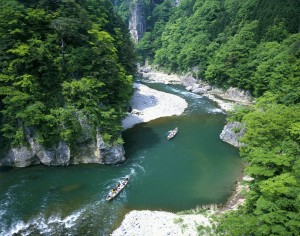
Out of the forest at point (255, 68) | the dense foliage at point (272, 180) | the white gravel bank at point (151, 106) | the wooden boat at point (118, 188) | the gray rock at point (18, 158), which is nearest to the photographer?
the dense foliage at point (272, 180)

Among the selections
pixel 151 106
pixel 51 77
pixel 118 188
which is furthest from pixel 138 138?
pixel 51 77

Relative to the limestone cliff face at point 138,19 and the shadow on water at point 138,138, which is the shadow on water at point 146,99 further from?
the limestone cliff face at point 138,19

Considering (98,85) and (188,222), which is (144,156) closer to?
(98,85)

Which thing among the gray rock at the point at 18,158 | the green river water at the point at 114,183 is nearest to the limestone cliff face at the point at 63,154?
the gray rock at the point at 18,158

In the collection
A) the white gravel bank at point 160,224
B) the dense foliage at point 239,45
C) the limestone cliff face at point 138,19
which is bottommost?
the white gravel bank at point 160,224

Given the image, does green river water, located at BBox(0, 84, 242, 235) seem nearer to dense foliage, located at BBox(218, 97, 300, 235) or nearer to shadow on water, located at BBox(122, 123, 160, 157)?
shadow on water, located at BBox(122, 123, 160, 157)

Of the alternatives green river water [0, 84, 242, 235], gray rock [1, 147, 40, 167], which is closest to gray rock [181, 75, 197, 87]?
green river water [0, 84, 242, 235]
